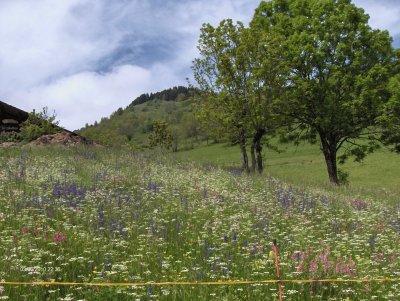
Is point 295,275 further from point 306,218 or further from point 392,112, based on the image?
point 392,112

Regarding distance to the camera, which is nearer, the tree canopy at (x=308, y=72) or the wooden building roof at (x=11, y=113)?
the tree canopy at (x=308, y=72)

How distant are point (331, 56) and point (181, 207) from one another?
24.5 meters

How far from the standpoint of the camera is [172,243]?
8.12 m

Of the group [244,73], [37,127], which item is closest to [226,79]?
[244,73]

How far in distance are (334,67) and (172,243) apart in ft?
83.7

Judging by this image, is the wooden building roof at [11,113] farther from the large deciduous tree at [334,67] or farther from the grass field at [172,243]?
the grass field at [172,243]

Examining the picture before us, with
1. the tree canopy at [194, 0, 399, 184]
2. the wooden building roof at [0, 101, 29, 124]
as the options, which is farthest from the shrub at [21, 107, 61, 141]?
the tree canopy at [194, 0, 399, 184]

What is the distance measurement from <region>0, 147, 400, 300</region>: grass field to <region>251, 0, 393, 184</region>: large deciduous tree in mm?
16713

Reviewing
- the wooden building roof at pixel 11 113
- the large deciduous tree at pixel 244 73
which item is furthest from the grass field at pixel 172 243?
the wooden building roof at pixel 11 113

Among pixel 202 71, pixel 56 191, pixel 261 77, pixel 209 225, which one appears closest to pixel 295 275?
pixel 209 225

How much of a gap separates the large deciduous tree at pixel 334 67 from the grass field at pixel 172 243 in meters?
16.7

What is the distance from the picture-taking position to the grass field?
6034mm

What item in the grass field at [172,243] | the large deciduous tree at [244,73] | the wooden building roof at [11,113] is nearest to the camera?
the grass field at [172,243]

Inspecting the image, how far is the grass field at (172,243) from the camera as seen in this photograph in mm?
6034
